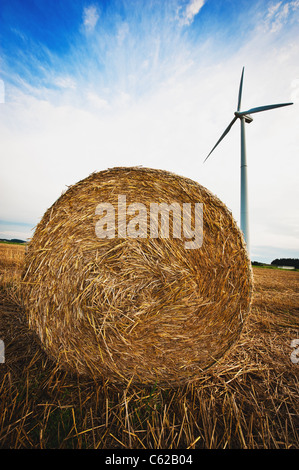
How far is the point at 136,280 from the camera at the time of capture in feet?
7.25

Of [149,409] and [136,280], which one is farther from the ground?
[136,280]

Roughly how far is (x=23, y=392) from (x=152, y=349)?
1177 millimetres

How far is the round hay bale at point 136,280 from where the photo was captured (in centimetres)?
215

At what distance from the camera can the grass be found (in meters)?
1.66

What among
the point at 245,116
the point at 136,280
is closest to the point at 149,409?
the point at 136,280

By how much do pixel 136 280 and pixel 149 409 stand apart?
1.07m

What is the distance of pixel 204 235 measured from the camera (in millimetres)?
2285

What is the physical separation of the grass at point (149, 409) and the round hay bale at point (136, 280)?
195 millimetres

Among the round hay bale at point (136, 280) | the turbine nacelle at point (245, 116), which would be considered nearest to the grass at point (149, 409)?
the round hay bale at point (136, 280)

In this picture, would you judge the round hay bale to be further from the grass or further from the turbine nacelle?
the turbine nacelle

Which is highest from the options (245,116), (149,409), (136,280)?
(245,116)

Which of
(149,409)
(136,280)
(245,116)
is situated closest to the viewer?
(149,409)

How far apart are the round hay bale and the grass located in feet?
0.64

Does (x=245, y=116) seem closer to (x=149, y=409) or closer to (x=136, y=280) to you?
(x=136, y=280)
